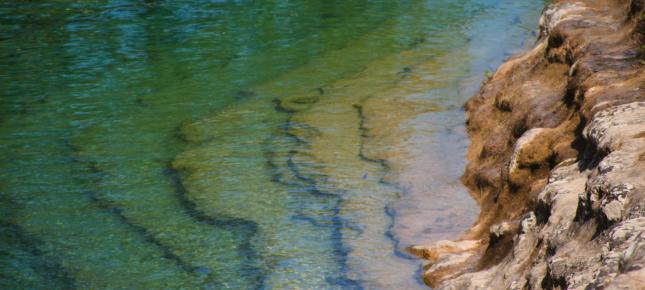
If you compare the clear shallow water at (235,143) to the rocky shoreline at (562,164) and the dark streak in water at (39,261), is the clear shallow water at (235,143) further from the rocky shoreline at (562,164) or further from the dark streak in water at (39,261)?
the rocky shoreline at (562,164)

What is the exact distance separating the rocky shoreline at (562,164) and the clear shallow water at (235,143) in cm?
22

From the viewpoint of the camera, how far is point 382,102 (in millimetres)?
6629

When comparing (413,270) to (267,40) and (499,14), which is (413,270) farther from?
(499,14)

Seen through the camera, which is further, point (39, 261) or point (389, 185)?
point (389, 185)

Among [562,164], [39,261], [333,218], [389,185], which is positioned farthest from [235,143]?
[562,164]

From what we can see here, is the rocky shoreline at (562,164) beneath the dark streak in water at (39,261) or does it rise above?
above

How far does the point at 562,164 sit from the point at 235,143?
266cm

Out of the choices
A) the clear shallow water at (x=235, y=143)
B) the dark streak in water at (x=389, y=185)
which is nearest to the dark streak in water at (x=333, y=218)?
the clear shallow water at (x=235, y=143)

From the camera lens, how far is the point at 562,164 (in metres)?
3.62

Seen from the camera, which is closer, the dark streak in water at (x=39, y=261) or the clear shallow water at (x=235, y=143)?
the dark streak in water at (x=39, y=261)

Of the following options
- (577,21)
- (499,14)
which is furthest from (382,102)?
(499,14)

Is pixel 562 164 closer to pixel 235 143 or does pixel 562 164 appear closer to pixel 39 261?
pixel 39 261

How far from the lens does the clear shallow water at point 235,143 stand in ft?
13.5

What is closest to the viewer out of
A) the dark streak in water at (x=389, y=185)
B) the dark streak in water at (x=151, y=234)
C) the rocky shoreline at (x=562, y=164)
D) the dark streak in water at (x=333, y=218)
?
the rocky shoreline at (x=562, y=164)
